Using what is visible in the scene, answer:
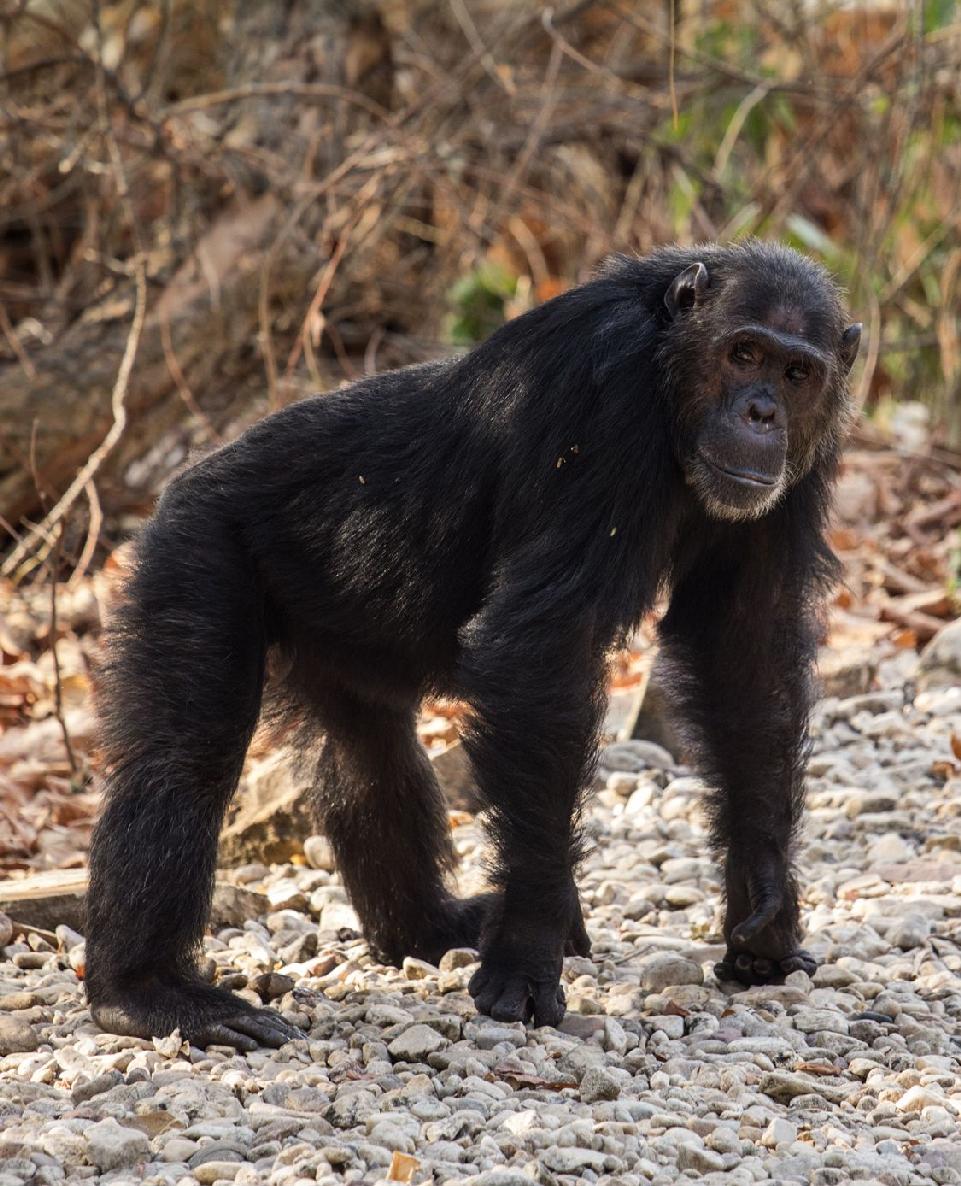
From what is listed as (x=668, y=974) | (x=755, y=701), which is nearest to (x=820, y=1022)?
(x=668, y=974)

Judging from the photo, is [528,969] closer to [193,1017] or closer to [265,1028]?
[265,1028]

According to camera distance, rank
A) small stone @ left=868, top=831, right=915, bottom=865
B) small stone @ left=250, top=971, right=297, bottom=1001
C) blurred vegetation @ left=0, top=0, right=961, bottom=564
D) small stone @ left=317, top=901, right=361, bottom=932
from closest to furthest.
Result: small stone @ left=250, top=971, right=297, bottom=1001 → small stone @ left=317, top=901, right=361, bottom=932 → small stone @ left=868, top=831, right=915, bottom=865 → blurred vegetation @ left=0, top=0, right=961, bottom=564

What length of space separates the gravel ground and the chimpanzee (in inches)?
8.1

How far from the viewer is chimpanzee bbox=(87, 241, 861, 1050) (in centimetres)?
442

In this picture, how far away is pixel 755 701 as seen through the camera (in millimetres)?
5008

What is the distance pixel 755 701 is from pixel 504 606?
3.39 ft

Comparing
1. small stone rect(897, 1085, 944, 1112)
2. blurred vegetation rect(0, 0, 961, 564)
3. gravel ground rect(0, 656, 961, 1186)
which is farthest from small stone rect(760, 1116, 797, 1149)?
blurred vegetation rect(0, 0, 961, 564)

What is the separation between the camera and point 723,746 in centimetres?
504

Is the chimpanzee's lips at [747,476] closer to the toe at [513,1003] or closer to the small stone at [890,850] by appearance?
the toe at [513,1003]

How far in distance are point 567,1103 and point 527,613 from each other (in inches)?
Result: 49.7

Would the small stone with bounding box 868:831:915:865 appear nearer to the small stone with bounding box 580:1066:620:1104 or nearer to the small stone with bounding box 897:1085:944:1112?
the small stone with bounding box 897:1085:944:1112

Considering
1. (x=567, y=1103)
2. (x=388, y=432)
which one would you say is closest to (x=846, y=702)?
(x=388, y=432)

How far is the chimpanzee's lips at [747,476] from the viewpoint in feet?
14.5

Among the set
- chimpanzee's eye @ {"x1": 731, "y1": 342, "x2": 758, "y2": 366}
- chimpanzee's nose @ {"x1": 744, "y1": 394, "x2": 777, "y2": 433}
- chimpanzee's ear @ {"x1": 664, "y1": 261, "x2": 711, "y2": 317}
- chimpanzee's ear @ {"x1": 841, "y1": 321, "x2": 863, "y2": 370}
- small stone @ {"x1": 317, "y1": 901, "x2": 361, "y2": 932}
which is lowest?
small stone @ {"x1": 317, "y1": 901, "x2": 361, "y2": 932}
